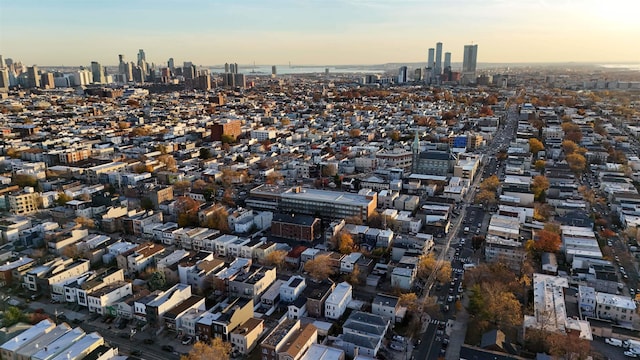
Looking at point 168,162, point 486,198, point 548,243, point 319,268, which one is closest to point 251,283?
point 319,268

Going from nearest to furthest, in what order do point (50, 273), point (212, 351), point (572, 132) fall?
point (212, 351)
point (50, 273)
point (572, 132)

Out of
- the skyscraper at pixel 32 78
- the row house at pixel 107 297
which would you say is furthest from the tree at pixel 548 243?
the skyscraper at pixel 32 78

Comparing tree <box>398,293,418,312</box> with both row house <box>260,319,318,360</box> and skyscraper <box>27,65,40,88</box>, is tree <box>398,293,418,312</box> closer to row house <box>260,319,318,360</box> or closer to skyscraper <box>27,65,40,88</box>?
row house <box>260,319,318,360</box>

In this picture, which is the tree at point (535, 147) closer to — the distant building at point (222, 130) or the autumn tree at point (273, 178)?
the autumn tree at point (273, 178)

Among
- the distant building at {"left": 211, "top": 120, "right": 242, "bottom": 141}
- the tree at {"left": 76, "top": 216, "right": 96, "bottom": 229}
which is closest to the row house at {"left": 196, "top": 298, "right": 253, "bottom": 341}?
the tree at {"left": 76, "top": 216, "right": 96, "bottom": 229}

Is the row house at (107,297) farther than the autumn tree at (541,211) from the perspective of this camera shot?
No

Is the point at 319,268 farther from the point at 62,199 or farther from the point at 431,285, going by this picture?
the point at 62,199
